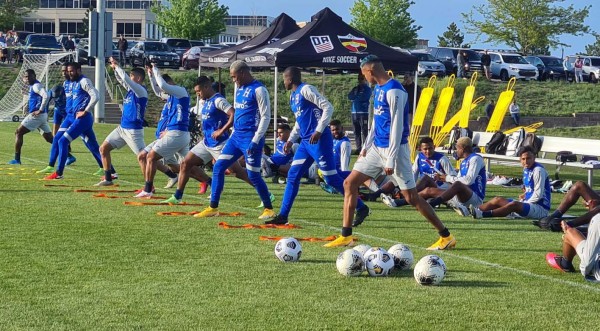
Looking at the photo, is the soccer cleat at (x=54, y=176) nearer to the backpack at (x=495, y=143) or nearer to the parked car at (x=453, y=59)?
the backpack at (x=495, y=143)

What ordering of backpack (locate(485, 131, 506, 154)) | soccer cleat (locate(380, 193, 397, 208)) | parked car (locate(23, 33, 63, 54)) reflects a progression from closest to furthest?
soccer cleat (locate(380, 193, 397, 208))
backpack (locate(485, 131, 506, 154))
parked car (locate(23, 33, 63, 54))

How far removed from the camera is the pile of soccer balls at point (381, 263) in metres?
9.05

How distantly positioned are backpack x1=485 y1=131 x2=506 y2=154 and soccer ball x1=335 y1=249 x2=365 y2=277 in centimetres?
1214

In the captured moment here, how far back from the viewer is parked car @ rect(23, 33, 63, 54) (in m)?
54.6

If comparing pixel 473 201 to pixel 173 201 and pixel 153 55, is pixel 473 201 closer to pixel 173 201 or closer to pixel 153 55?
pixel 173 201

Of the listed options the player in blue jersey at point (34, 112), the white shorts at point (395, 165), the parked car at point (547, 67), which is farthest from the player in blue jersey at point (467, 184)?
the parked car at point (547, 67)

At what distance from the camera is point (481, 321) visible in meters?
7.74

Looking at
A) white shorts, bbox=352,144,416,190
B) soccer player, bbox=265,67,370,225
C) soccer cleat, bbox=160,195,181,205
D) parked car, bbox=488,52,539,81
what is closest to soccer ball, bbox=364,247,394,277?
white shorts, bbox=352,144,416,190

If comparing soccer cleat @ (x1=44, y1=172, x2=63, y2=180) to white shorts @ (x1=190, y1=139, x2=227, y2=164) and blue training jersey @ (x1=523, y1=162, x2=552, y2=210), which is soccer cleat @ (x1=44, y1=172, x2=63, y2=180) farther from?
blue training jersey @ (x1=523, y1=162, x2=552, y2=210)

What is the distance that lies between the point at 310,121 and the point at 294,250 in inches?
133

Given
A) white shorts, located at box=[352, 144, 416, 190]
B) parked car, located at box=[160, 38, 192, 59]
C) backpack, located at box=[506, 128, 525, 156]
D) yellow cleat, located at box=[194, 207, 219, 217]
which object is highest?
parked car, located at box=[160, 38, 192, 59]

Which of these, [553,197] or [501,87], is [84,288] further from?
[501,87]

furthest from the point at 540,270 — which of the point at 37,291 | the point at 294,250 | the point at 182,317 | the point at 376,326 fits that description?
the point at 37,291

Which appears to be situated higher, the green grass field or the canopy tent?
the canopy tent
